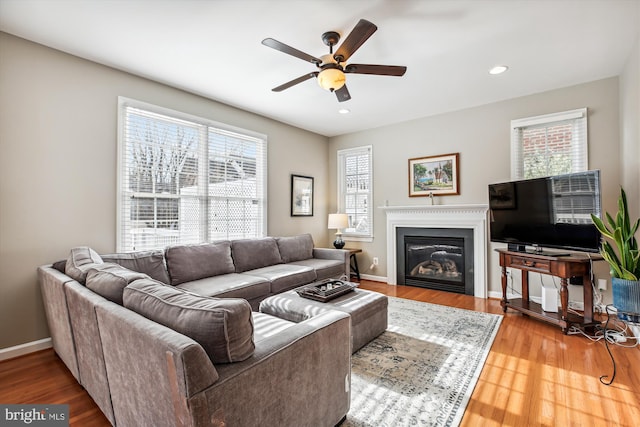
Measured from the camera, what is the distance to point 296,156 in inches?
203

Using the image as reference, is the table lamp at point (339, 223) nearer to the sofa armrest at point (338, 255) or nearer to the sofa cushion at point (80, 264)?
the sofa armrest at point (338, 255)

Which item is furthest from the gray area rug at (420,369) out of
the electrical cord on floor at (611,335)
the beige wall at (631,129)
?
the beige wall at (631,129)

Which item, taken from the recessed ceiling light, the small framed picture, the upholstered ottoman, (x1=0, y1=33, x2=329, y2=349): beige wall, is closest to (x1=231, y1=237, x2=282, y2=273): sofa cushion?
the small framed picture

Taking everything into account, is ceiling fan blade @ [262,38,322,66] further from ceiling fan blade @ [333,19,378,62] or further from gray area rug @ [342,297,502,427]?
gray area rug @ [342,297,502,427]

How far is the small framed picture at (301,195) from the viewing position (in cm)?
507

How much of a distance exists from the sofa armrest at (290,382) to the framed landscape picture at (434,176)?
3480mm

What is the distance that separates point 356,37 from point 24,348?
3.68 m

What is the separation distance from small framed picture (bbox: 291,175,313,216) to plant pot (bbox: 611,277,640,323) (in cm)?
394

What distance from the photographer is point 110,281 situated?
159cm

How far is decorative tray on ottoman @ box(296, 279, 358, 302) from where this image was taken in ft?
8.55

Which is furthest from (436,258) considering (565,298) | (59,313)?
(59,313)

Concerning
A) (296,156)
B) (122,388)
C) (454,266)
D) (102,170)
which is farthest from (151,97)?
(454,266)

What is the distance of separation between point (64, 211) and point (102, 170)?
1.65 ft

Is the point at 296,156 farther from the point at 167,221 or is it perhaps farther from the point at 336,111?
the point at 167,221
